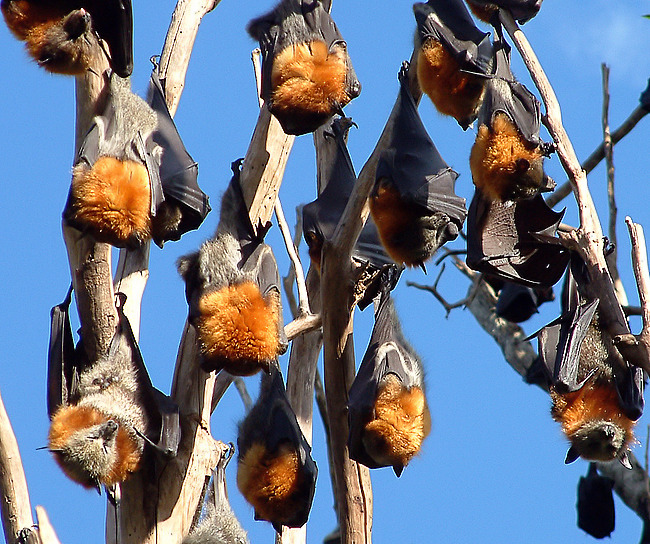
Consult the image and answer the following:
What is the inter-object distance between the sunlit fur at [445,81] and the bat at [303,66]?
21.7 inches

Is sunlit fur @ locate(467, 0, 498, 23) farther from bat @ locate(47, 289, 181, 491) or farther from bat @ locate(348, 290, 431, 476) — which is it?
bat @ locate(47, 289, 181, 491)

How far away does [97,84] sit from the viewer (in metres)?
5.82

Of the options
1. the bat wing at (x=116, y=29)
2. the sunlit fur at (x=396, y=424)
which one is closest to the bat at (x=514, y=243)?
the sunlit fur at (x=396, y=424)

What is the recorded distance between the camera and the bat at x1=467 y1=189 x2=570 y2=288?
6.21 meters

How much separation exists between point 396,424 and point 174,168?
85.8 inches

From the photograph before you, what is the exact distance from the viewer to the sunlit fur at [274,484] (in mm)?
6316

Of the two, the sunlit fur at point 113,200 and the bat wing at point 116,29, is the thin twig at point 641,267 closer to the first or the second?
the sunlit fur at point 113,200

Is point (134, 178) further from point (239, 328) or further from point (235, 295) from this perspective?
point (239, 328)

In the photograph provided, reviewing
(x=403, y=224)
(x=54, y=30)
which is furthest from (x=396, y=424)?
(x=54, y=30)

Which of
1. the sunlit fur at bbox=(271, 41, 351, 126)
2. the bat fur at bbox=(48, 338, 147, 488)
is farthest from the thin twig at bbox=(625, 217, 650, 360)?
the bat fur at bbox=(48, 338, 147, 488)

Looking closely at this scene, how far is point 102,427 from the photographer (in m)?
5.69

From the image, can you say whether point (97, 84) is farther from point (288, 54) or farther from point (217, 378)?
point (217, 378)

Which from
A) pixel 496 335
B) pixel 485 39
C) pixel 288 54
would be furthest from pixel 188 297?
pixel 496 335

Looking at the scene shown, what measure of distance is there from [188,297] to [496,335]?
4994mm
